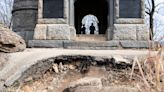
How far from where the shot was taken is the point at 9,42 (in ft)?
27.9

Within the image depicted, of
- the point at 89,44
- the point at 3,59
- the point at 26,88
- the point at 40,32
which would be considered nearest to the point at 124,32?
the point at 89,44

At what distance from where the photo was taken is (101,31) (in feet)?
70.6

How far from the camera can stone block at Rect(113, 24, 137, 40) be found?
13.6 metres

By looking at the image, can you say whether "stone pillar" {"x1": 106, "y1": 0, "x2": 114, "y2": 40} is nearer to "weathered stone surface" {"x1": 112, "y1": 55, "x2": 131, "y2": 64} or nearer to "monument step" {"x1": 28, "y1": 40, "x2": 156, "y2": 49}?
"monument step" {"x1": 28, "y1": 40, "x2": 156, "y2": 49}

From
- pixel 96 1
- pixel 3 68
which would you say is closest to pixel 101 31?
pixel 96 1

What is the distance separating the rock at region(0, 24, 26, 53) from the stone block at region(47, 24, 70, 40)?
463 centimetres

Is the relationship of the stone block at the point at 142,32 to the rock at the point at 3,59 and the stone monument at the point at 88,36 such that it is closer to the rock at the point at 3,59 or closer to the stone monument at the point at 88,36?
the stone monument at the point at 88,36

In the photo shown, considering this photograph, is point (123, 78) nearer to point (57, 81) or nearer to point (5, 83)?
point (57, 81)

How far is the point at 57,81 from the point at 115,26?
6.92m

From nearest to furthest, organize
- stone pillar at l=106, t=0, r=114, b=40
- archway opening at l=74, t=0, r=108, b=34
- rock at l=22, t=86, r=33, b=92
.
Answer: rock at l=22, t=86, r=33, b=92 < stone pillar at l=106, t=0, r=114, b=40 < archway opening at l=74, t=0, r=108, b=34

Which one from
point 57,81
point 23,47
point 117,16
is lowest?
point 57,81

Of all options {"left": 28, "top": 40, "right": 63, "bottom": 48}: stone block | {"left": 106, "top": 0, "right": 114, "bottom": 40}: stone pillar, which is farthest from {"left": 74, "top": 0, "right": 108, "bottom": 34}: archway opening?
{"left": 28, "top": 40, "right": 63, "bottom": 48}: stone block

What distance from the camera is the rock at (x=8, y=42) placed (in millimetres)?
8422

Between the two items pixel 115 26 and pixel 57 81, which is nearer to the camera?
pixel 57 81
